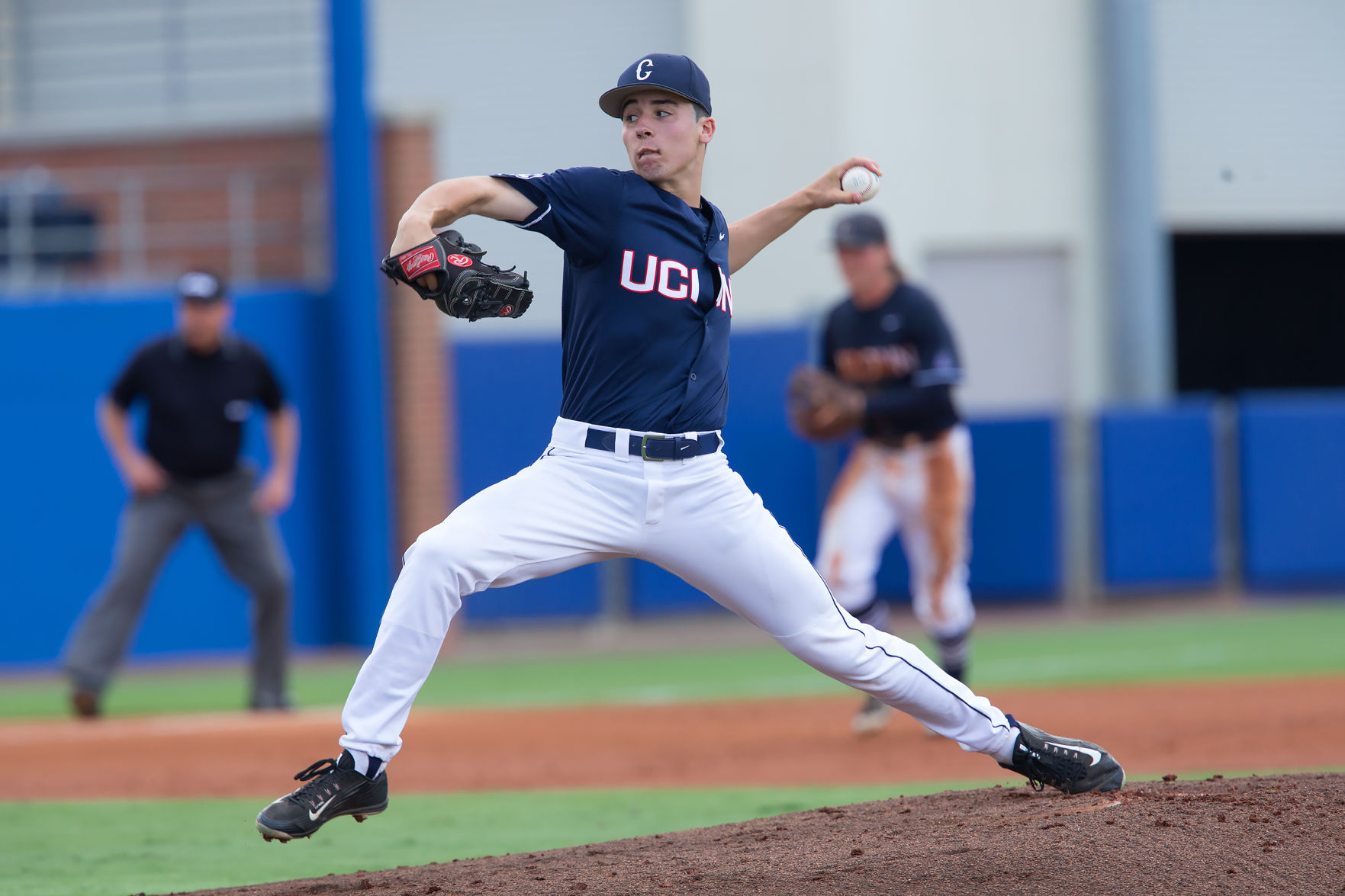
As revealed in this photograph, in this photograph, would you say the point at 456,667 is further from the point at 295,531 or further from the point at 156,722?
the point at 156,722

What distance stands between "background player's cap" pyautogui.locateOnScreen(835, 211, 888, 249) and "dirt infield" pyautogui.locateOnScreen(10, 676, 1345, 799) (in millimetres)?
2247

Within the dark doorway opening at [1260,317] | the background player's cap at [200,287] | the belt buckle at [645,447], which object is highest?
the dark doorway opening at [1260,317]

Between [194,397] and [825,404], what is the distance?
3.59m

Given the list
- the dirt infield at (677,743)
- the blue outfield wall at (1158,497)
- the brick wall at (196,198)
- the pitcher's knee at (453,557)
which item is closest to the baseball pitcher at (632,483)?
the pitcher's knee at (453,557)

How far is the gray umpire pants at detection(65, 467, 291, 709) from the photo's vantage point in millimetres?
8375

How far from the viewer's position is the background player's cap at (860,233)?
22.7 feet

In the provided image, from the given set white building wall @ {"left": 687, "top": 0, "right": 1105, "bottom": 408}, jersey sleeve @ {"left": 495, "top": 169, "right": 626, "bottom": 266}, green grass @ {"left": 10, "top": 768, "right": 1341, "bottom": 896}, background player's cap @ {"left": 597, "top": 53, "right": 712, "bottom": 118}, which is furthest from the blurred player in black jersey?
white building wall @ {"left": 687, "top": 0, "right": 1105, "bottom": 408}

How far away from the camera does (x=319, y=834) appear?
212 inches

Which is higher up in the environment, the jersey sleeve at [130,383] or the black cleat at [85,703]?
the jersey sleeve at [130,383]

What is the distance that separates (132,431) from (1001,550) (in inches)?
284

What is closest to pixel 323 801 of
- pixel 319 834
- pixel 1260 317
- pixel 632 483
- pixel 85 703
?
pixel 632 483

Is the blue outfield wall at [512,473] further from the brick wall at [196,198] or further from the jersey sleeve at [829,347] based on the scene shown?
the jersey sleeve at [829,347]

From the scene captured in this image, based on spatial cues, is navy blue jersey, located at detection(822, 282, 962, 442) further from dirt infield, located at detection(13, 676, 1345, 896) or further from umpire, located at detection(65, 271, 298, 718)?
umpire, located at detection(65, 271, 298, 718)

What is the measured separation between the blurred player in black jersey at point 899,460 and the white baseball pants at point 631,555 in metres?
2.70
